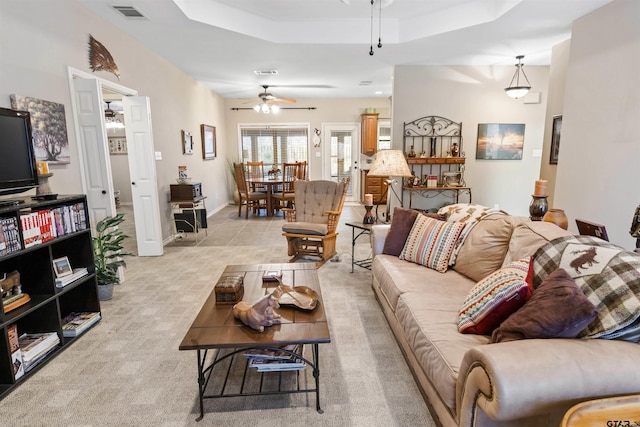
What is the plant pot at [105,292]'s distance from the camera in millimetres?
2916

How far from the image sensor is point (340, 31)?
4.02 metres

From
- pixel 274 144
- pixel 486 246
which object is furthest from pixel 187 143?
pixel 486 246

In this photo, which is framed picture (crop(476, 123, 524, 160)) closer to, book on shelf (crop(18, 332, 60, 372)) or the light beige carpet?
the light beige carpet

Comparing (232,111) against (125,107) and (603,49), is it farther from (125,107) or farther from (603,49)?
(603,49)

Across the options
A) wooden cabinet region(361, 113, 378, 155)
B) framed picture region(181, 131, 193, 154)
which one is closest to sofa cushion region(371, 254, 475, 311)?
framed picture region(181, 131, 193, 154)

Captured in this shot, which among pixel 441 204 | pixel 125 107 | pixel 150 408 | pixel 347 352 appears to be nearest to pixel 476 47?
pixel 441 204

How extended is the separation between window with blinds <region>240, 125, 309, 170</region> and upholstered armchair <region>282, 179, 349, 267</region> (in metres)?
4.42

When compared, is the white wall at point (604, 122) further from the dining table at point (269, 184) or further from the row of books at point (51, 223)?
the dining table at point (269, 184)

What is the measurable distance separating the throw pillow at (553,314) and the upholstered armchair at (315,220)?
253cm

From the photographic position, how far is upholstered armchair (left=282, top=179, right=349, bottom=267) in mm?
3805

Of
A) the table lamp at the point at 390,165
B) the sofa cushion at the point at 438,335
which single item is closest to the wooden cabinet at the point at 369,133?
the table lamp at the point at 390,165

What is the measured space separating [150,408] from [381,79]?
5933mm

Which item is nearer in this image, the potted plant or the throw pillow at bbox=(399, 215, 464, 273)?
the throw pillow at bbox=(399, 215, 464, 273)

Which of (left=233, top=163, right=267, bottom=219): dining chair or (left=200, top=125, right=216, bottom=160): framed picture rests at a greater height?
(left=200, top=125, right=216, bottom=160): framed picture
